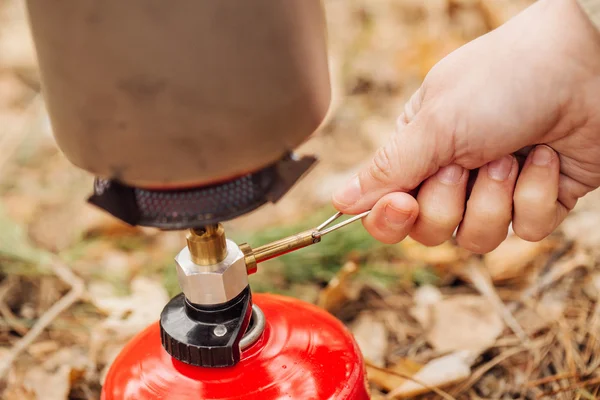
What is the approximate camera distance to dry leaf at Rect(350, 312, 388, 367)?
3.64 ft

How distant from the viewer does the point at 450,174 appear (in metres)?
0.86

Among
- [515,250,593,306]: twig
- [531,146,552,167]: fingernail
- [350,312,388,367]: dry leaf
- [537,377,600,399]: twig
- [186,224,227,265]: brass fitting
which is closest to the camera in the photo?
[186,224,227,265]: brass fitting

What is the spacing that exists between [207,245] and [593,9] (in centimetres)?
49

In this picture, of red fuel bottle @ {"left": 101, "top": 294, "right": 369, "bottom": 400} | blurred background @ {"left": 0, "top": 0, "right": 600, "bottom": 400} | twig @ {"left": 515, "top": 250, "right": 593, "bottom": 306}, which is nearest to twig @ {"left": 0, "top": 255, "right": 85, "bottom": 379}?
blurred background @ {"left": 0, "top": 0, "right": 600, "bottom": 400}

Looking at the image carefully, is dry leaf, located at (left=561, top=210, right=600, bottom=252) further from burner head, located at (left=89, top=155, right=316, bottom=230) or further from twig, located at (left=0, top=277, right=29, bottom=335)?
twig, located at (left=0, top=277, right=29, bottom=335)

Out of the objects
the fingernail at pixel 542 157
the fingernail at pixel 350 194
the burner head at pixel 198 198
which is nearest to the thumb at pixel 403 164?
the fingernail at pixel 350 194

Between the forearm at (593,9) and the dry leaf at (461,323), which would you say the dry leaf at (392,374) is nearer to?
the dry leaf at (461,323)

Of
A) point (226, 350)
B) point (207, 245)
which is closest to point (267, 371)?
point (226, 350)

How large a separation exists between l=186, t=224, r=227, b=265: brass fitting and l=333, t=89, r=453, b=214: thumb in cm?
19

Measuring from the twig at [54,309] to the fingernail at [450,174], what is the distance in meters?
0.70

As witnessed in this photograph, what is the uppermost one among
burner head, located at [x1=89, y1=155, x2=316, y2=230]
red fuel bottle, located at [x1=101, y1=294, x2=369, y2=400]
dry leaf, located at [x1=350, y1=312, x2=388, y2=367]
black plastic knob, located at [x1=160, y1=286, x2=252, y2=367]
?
burner head, located at [x1=89, y1=155, x2=316, y2=230]

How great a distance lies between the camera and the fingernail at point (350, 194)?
0.89 metres

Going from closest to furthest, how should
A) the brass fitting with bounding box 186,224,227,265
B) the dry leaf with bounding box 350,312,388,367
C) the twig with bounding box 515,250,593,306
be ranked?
the brass fitting with bounding box 186,224,227,265 < the dry leaf with bounding box 350,312,388,367 < the twig with bounding box 515,250,593,306

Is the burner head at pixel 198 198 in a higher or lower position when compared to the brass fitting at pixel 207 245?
higher
